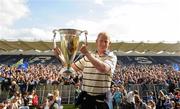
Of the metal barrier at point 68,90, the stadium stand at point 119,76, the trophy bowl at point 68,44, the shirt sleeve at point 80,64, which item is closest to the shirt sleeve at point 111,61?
the shirt sleeve at point 80,64

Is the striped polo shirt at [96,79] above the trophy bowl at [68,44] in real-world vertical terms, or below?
below

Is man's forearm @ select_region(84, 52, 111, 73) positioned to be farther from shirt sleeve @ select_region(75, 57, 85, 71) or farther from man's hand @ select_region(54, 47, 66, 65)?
man's hand @ select_region(54, 47, 66, 65)

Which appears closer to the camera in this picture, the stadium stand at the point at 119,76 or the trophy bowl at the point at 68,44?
the trophy bowl at the point at 68,44

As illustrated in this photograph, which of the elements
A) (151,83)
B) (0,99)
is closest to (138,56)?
(151,83)

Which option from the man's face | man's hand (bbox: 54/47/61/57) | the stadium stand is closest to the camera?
the man's face

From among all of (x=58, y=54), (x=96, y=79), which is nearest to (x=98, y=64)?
(x=96, y=79)

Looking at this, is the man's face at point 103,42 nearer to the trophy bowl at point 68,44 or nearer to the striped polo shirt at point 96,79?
→ the striped polo shirt at point 96,79

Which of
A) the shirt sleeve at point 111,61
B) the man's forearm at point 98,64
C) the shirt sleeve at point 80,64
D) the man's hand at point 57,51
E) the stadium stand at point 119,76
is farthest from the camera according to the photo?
the stadium stand at point 119,76

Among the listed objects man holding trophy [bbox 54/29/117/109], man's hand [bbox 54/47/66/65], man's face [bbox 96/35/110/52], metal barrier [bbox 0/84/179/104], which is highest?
man's face [bbox 96/35/110/52]

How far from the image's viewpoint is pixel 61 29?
16.4ft

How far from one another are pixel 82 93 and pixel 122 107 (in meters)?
13.7

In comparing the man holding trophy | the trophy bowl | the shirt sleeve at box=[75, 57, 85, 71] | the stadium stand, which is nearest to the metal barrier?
the stadium stand

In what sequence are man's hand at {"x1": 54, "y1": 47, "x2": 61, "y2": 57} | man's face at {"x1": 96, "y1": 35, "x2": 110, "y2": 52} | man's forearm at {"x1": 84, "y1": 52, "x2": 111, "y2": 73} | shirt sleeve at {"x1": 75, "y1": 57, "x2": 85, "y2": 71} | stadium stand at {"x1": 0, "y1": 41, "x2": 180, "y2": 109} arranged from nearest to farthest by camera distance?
man's forearm at {"x1": 84, "y1": 52, "x2": 111, "y2": 73} → man's face at {"x1": 96, "y1": 35, "x2": 110, "y2": 52} → shirt sleeve at {"x1": 75, "y1": 57, "x2": 85, "y2": 71} → man's hand at {"x1": 54, "y1": 47, "x2": 61, "y2": 57} → stadium stand at {"x1": 0, "y1": 41, "x2": 180, "y2": 109}

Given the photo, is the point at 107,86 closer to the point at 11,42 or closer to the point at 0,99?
the point at 0,99
